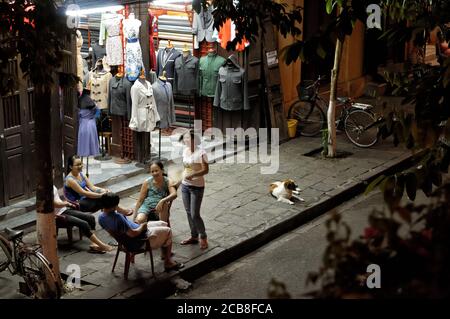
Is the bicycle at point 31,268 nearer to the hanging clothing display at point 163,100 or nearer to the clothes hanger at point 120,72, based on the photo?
the clothes hanger at point 120,72

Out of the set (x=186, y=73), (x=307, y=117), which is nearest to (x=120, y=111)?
(x=186, y=73)

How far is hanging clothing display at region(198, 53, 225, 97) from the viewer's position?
15547mm

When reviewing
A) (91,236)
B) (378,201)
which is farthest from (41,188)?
(378,201)

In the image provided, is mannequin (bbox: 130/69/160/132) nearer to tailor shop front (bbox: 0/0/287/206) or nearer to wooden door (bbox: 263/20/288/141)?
tailor shop front (bbox: 0/0/287/206)

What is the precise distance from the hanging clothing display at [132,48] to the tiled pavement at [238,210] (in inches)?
92.3

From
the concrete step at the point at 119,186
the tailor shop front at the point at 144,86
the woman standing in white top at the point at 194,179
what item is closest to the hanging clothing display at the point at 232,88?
the tailor shop front at the point at 144,86

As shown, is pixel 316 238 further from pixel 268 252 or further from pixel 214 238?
pixel 214 238

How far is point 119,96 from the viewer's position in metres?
14.0

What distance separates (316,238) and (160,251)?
2590 mm

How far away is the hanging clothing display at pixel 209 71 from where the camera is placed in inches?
612

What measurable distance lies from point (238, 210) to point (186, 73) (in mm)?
4181

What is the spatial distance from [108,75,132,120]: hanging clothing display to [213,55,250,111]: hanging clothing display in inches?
90.0

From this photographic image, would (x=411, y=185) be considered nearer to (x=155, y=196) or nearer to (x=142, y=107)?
(x=155, y=196)

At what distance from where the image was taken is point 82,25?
17.1 metres
